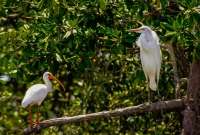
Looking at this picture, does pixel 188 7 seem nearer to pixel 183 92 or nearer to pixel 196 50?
pixel 196 50

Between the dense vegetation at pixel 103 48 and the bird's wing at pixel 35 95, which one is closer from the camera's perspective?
the dense vegetation at pixel 103 48

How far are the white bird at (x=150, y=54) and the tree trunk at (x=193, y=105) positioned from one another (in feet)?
1.30

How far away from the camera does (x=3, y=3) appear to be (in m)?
8.75

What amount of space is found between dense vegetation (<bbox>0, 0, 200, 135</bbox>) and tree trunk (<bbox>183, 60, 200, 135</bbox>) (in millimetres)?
281

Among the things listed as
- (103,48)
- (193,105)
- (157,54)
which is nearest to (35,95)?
(103,48)

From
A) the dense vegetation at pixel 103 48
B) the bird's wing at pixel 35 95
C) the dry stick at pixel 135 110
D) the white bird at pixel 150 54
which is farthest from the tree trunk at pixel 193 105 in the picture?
the bird's wing at pixel 35 95

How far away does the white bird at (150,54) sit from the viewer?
802cm

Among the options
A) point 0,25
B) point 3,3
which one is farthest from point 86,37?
point 0,25

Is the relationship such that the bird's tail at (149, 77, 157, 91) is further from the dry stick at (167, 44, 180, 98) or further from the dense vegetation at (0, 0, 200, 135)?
the dry stick at (167, 44, 180, 98)

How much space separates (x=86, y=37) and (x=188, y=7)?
4.76 feet

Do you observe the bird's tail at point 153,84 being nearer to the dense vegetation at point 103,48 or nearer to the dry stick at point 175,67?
the dense vegetation at point 103,48

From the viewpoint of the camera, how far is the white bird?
802 cm

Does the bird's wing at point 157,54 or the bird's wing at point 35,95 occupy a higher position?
the bird's wing at point 157,54

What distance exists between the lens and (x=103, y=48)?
8836 millimetres
